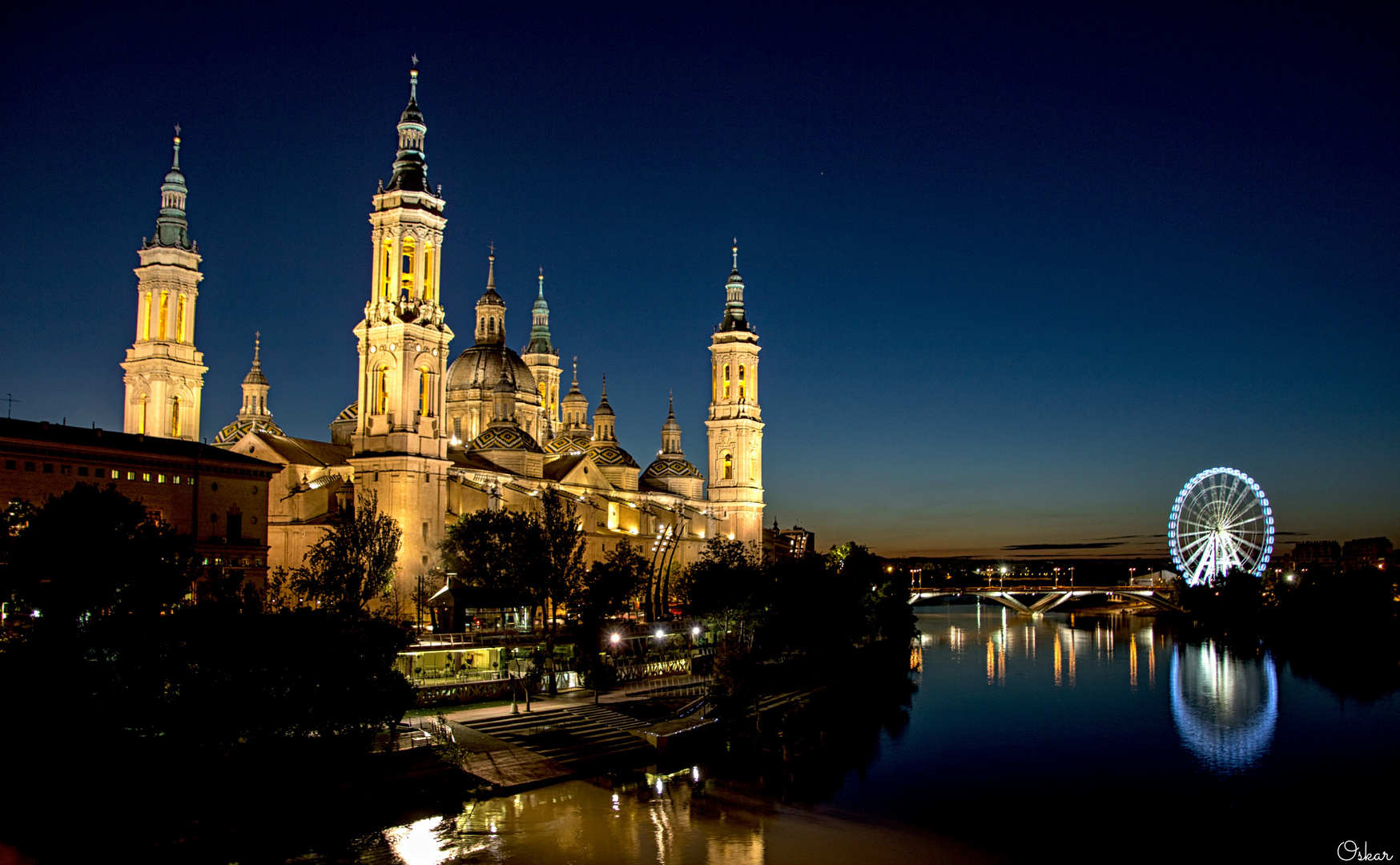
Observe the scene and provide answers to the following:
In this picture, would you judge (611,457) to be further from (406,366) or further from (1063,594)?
(1063,594)

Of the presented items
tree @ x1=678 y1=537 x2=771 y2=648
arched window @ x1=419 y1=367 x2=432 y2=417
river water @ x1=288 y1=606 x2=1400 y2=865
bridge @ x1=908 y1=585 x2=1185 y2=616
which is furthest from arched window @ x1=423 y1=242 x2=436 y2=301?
bridge @ x1=908 y1=585 x2=1185 y2=616

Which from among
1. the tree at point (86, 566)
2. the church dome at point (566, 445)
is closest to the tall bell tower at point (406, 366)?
the tree at point (86, 566)

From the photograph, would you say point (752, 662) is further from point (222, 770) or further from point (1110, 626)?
point (1110, 626)

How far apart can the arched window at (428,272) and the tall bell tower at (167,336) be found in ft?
48.2

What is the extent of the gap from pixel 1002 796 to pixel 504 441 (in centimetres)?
5150

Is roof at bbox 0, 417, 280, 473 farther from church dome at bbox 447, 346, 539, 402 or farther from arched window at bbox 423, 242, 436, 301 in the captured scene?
church dome at bbox 447, 346, 539, 402

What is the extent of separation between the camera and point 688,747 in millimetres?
39188

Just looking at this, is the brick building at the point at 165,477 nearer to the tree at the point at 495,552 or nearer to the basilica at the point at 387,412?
the basilica at the point at 387,412

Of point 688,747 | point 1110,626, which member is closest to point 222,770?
point 688,747

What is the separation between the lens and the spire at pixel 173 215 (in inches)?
2640

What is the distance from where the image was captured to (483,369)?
9294 cm

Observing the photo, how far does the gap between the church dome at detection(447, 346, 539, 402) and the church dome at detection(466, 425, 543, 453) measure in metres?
8.43

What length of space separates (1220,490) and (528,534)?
64072 mm

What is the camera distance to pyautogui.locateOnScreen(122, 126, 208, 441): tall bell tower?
66188mm
